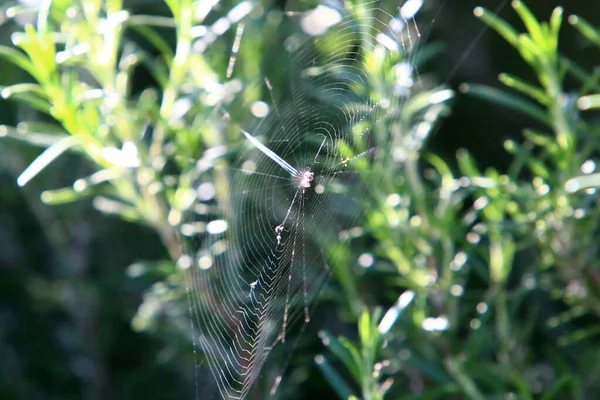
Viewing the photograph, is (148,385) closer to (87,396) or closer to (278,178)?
(87,396)

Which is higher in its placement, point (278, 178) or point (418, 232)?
point (278, 178)

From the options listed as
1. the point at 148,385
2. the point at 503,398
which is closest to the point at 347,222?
the point at 503,398

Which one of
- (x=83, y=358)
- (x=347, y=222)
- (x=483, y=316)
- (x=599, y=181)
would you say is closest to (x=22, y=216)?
(x=83, y=358)

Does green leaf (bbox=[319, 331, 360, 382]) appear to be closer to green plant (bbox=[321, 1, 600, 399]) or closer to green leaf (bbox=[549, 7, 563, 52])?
green plant (bbox=[321, 1, 600, 399])

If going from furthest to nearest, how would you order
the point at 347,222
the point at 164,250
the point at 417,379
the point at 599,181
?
1. the point at 164,250
2. the point at 347,222
3. the point at 417,379
4. the point at 599,181

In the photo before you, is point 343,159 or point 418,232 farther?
point 343,159

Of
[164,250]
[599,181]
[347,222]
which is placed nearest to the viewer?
[599,181]

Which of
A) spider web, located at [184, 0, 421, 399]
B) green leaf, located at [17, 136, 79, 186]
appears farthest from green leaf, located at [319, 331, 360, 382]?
green leaf, located at [17, 136, 79, 186]

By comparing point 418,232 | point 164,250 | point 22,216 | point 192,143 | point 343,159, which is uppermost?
point 22,216
